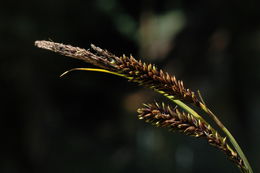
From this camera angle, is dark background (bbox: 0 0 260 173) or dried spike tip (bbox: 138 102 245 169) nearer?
dried spike tip (bbox: 138 102 245 169)

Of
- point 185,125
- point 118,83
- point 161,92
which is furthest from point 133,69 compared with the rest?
point 118,83

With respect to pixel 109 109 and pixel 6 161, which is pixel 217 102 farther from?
pixel 6 161

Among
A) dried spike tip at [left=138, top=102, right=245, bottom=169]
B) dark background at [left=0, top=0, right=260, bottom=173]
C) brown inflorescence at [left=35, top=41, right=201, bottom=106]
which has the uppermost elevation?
dark background at [left=0, top=0, right=260, bottom=173]

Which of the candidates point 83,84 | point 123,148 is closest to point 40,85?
point 83,84

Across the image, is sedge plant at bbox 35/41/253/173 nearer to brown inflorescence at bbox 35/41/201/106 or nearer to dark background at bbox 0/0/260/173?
brown inflorescence at bbox 35/41/201/106

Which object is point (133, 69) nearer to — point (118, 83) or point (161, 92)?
point (161, 92)

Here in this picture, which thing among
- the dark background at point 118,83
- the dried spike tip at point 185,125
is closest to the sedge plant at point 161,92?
the dried spike tip at point 185,125

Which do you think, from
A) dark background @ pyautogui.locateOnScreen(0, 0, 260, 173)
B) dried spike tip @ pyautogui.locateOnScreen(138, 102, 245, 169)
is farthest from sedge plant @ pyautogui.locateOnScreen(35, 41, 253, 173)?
dark background @ pyautogui.locateOnScreen(0, 0, 260, 173)
